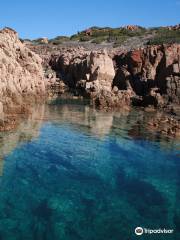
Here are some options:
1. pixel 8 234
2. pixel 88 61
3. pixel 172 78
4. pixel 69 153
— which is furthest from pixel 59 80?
pixel 8 234

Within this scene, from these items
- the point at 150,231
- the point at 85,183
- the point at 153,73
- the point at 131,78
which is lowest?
the point at 150,231

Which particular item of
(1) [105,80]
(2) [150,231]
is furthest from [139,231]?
(1) [105,80]

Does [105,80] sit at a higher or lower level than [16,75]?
lower

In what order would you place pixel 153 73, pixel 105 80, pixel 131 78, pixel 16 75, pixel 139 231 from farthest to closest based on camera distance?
pixel 105 80 < pixel 131 78 < pixel 153 73 < pixel 16 75 < pixel 139 231

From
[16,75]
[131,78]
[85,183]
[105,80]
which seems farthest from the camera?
[105,80]

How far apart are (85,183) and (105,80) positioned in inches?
2265

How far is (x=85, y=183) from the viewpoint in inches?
1000

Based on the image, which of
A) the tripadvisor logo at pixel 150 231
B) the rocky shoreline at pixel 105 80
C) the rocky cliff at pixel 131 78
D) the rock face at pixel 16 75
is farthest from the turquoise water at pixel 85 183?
the rocky cliff at pixel 131 78

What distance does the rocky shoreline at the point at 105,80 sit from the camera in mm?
52375

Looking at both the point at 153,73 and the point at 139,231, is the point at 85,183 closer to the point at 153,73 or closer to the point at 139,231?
the point at 139,231

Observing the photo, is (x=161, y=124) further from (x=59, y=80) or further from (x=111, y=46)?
(x=111, y=46)

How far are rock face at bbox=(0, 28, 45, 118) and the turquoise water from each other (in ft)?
18.5

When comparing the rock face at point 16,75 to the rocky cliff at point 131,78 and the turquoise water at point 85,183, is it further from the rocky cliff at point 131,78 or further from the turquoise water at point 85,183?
the rocky cliff at point 131,78

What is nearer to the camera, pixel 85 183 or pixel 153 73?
pixel 85 183
